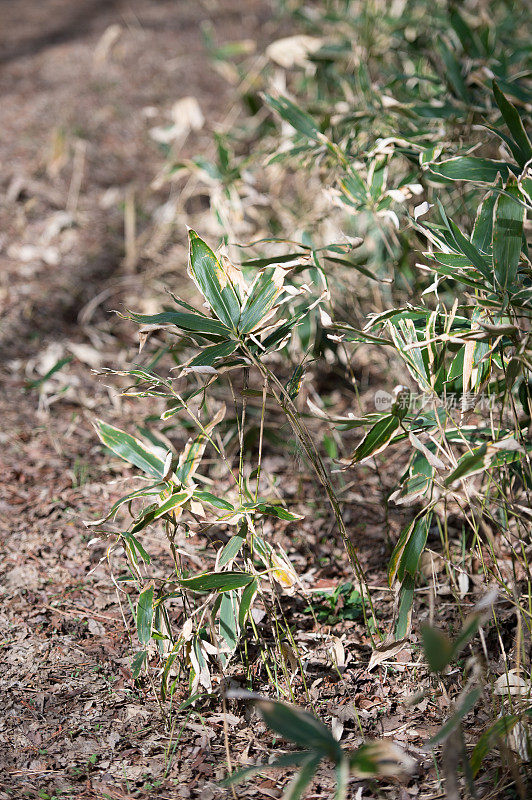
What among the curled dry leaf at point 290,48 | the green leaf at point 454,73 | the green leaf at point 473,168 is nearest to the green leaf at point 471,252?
the green leaf at point 473,168

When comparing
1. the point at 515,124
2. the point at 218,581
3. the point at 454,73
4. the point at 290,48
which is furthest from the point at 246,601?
the point at 290,48

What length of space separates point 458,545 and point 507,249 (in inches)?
24.9

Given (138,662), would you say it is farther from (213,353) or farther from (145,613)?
(213,353)

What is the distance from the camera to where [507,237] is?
0.92 m

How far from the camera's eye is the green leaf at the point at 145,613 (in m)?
0.95

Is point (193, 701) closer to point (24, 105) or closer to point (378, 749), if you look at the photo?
point (378, 749)

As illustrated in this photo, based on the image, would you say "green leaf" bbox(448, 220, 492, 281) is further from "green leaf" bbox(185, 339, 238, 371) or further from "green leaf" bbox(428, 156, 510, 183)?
"green leaf" bbox(185, 339, 238, 371)

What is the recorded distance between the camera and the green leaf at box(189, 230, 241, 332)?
963mm

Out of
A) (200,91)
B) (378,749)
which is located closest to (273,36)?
(200,91)

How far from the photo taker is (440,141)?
1385mm

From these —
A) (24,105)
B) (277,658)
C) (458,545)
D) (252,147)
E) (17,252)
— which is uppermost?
(24,105)

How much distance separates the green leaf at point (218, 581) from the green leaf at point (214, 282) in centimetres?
34

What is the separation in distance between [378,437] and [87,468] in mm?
793

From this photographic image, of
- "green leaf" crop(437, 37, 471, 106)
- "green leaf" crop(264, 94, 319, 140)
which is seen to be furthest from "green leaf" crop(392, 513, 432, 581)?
"green leaf" crop(437, 37, 471, 106)
